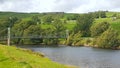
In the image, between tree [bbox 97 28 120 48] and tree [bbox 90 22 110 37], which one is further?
tree [bbox 90 22 110 37]

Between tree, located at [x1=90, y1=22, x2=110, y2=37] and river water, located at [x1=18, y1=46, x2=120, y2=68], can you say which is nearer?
river water, located at [x1=18, y1=46, x2=120, y2=68]

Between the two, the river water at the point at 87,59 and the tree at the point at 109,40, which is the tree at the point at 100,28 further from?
the river water at the point at 87,59

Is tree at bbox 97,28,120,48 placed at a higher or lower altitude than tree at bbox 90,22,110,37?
lower

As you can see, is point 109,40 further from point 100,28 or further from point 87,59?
point 87,59

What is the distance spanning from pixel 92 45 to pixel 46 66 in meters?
149

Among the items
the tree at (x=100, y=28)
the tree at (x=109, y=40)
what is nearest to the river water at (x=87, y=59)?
the tree at (x=109, y=40)

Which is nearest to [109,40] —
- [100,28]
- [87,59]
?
[100,28]

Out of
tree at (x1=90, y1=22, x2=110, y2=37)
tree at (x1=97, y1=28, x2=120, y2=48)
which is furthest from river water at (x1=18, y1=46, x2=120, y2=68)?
tree at (x1=90, y1=22, x2=110, y2=37)

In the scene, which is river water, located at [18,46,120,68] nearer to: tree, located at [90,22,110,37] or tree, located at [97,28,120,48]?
tree, located at [97,28,120,48]

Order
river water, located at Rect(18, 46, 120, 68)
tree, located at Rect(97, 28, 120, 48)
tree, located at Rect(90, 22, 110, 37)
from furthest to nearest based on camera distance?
tree, located at Rect(90, 22, 110, 37)
tree, located at Rect(97, 28, 120, 48)
river water, located at Rect(18, 46, 120, 68)

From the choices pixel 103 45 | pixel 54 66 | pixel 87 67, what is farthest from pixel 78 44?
pixel 54 66

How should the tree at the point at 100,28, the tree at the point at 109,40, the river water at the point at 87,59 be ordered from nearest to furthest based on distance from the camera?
the river water at the point at 87,59
the tree at the point at 109,40
the tree at the point at 100,28

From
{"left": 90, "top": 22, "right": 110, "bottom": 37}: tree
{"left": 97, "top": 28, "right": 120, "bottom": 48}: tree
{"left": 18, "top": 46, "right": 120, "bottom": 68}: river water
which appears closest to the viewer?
{"left": 18, "top": 46, "right": 120, "bottom": 68}: river water

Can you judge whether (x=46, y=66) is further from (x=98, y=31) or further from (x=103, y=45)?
(x=98, y=31)
